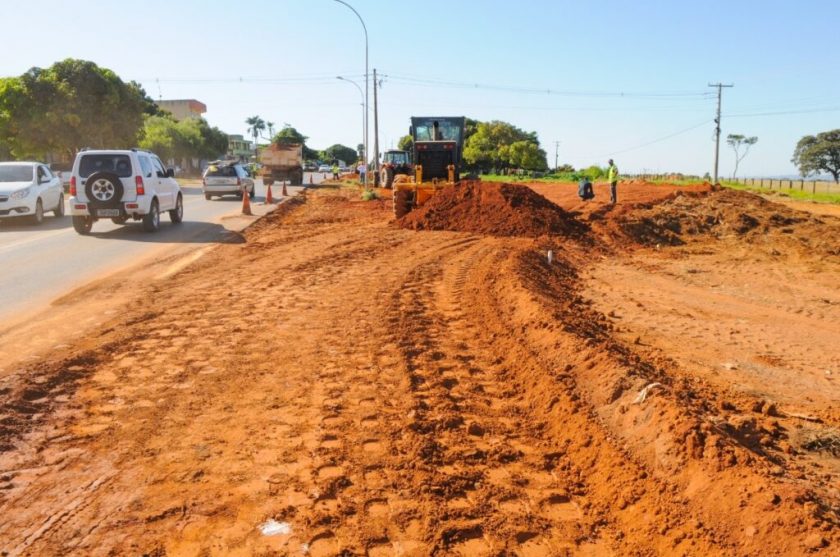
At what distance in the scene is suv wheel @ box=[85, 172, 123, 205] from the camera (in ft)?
50.1

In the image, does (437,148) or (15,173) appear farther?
(437,148)

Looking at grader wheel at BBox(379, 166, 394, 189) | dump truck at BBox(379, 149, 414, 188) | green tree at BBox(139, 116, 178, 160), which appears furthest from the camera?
green tree at BBox(139, 116, 178, 160)

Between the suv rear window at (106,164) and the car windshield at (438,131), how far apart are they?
8.71 metres

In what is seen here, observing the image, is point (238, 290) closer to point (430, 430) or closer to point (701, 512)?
point (430, 430)

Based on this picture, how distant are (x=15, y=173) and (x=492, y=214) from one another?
43.6ft

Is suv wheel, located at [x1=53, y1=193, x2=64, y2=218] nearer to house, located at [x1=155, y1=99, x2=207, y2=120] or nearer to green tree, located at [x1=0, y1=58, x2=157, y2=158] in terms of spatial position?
green tree, located at [x1=0, y1=58, x2=157, y2=158]

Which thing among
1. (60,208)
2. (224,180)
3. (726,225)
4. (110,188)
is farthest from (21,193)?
(726,225)

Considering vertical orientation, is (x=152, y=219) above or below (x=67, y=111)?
below

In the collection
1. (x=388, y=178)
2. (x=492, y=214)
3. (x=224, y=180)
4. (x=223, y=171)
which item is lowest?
(x=492, y=214)

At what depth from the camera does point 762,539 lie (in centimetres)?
302

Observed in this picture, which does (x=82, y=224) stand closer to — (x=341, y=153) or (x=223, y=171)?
(x=223, y=171)

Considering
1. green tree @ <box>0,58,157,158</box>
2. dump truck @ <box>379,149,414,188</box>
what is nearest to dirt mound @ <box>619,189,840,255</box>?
dump truck @ <box>379,149,414,188</box>

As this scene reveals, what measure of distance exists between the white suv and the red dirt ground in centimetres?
722

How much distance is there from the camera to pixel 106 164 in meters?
15.7
